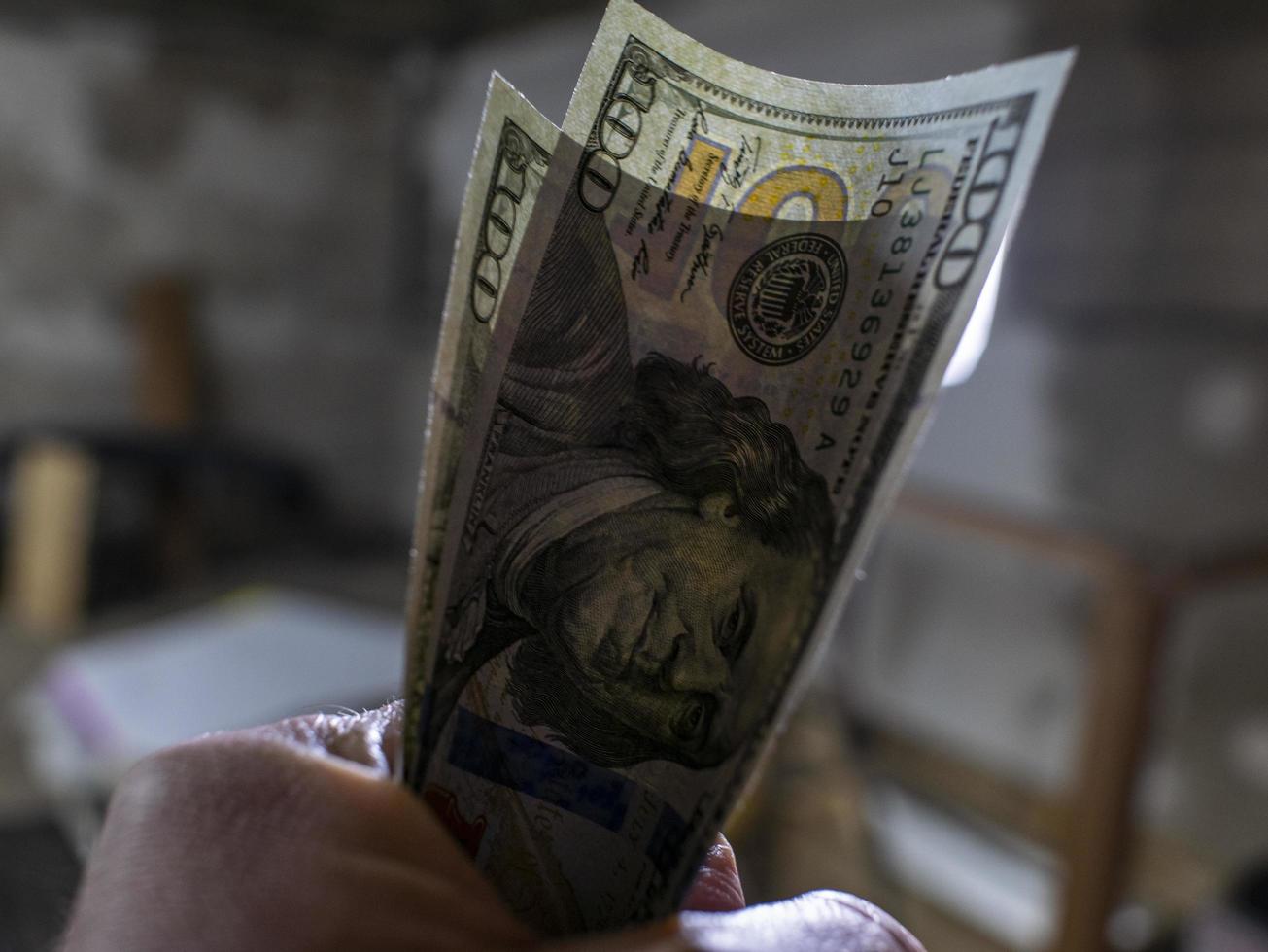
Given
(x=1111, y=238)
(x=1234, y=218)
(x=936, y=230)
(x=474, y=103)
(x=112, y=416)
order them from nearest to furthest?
Answer: (x=936, y=230) < (x=1234, y=218) < (x=1111, y=238) < (x=112, y=416) < (x=474, y=103)

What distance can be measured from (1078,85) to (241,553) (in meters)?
4.03

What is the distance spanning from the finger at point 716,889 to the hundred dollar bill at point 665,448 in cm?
6

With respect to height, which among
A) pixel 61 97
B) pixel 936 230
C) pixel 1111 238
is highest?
pixel 1111 238

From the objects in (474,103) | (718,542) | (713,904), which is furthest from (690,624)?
→ (474,103)

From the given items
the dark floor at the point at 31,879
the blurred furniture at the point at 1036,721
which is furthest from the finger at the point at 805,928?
the dark floor at the point at 31,879

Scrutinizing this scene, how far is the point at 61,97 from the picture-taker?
4090 mm

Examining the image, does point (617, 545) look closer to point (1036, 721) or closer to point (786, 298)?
point (786, 298)

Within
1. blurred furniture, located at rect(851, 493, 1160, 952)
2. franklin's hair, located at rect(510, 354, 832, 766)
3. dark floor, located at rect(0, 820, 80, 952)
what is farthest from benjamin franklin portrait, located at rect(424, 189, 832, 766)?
dark floor, located at rect(0, 820, 80, 952)

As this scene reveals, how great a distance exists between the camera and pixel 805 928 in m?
0.40

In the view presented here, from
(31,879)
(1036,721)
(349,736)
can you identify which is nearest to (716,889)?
(349,736)

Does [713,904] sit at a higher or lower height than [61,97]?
lower

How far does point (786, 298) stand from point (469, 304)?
0.15 meters

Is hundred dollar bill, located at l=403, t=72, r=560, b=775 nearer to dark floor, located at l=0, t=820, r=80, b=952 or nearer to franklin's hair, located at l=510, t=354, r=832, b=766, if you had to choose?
franklin's hair, located at l=510, t=354, r=832, b=766

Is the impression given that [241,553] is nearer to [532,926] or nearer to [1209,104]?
[1209,104]
